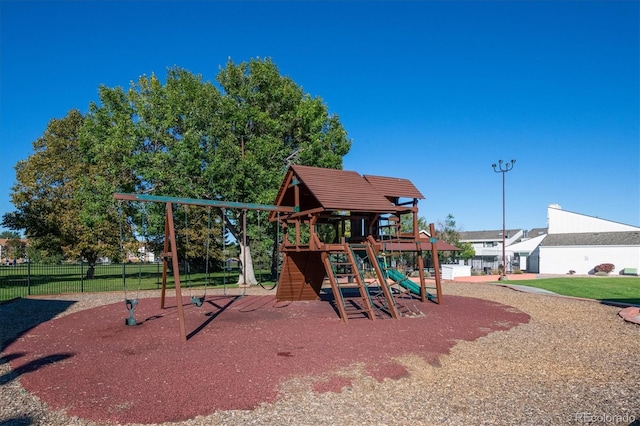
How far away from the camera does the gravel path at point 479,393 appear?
6141 millimetres

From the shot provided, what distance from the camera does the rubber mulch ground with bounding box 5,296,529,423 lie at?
268 inches

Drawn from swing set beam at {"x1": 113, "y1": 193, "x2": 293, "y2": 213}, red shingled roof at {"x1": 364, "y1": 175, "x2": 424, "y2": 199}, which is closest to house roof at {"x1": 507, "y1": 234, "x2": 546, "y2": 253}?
red shingled roof at {"x1": 364, "y1": 175, "x2": 424, "y2": 199}

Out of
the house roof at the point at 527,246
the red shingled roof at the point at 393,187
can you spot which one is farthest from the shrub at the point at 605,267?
the red shingled roof at the point at 393,187

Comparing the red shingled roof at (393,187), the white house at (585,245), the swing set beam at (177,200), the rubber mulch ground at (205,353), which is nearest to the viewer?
the rubber mulch ground at (205,353)

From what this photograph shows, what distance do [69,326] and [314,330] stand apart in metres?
6.96

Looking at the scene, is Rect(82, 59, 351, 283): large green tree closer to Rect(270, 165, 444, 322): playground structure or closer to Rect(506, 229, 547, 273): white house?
Rect(270, 165, 444, 322): playground structure

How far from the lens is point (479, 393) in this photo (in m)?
7.17

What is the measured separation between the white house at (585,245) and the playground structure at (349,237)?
3469cm

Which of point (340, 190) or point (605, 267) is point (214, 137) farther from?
point (605, 267)

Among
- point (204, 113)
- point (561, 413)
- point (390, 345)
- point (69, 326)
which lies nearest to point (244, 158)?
point (204, 113)

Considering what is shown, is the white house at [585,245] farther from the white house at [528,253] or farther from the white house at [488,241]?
the white house at [488,241]

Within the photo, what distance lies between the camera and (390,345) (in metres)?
10.2

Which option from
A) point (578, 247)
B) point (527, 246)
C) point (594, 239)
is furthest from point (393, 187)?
point (527, 246)

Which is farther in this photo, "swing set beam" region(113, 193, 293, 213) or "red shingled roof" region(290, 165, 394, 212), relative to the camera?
"red shingled roof" region(290, 165, 394, 212)
